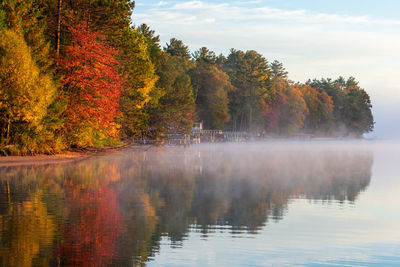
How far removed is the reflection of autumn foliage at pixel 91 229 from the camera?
34.6ft

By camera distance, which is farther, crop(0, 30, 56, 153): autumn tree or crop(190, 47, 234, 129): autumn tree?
crop(190, 47, 234, 129): autumn tree

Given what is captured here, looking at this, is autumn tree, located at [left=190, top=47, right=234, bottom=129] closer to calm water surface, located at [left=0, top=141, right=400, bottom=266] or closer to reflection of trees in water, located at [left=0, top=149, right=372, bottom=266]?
reflection of trees in water, located at [left=0, top=149, right=372, bottom=266]

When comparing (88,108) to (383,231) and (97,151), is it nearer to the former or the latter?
(97,151)

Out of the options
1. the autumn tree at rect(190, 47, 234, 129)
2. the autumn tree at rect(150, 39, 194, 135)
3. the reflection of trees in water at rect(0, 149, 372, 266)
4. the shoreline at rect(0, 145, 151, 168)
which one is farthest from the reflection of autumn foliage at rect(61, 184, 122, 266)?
the autumn tree at rect(190, 47, 234, 129)

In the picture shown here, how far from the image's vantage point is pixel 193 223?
14781 mm

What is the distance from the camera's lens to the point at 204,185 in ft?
82.8

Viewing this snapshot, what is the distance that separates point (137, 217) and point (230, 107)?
391 ft

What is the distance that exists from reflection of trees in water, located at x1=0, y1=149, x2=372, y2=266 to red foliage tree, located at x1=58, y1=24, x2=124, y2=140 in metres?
13.5

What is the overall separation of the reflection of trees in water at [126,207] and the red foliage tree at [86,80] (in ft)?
44.4

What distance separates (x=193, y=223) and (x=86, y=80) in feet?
101

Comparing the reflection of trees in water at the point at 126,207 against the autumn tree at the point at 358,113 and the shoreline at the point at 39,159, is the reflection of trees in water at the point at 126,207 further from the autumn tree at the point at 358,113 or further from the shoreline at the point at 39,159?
the autumn tree at the point at 358,113

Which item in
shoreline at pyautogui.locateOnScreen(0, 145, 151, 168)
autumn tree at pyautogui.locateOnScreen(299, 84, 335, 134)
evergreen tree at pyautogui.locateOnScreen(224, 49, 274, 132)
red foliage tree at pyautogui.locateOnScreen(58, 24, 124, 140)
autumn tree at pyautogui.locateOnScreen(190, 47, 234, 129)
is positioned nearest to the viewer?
shoreline at pyautogui.locateOnScreen(0, 145, 151, 168)

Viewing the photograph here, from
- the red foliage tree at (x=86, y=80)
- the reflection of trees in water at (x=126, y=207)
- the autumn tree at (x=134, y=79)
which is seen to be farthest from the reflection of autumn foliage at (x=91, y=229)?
the autumn tree at (x=134, y=79)

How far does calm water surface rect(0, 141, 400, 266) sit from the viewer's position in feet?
35.5
